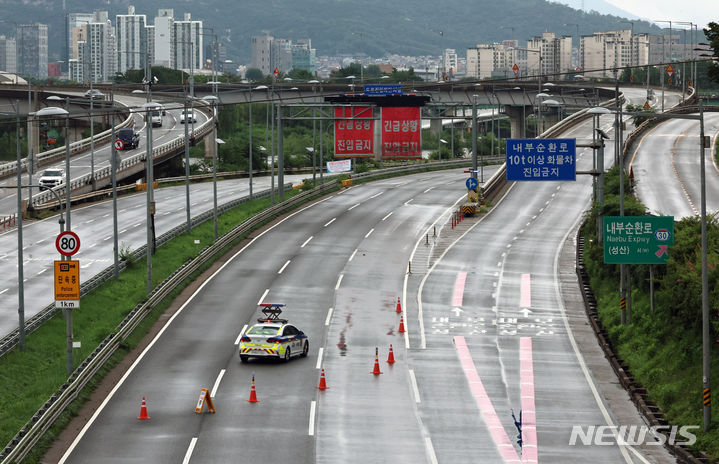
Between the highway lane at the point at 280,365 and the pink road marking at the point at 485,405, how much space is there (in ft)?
7.96

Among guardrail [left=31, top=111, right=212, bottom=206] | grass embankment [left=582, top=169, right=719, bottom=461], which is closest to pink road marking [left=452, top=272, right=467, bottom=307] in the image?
grass embankment [left=582, top=169, right=719, bottom=461]

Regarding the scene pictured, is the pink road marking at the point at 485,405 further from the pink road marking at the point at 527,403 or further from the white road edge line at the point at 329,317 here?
the white road edge line at the point at 329,317

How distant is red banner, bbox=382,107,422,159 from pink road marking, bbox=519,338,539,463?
35936 millimetres

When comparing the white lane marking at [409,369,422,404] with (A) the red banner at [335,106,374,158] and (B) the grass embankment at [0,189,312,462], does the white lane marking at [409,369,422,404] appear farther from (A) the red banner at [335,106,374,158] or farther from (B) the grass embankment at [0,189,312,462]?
(A) the red banner at [335,106,374,158]

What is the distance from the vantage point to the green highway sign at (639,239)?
1873 inches

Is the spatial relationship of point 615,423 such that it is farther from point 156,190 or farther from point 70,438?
point 156,190

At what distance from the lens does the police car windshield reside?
44.5 meters

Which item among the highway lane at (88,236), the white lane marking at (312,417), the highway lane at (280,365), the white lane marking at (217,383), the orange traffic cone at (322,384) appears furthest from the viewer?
the highway lane at (88,236)

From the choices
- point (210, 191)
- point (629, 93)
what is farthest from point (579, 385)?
point (629, 93)

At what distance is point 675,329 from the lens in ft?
148

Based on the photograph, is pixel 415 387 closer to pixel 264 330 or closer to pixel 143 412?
pixel 264 330

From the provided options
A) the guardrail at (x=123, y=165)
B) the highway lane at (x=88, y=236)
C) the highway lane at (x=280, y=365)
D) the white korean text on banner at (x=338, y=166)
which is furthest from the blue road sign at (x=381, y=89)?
the guardrail at (x=123, y=165)

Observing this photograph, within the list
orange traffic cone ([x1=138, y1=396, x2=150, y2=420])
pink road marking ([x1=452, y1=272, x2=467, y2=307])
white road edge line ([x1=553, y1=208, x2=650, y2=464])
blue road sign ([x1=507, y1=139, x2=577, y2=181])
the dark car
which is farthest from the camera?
the dark car

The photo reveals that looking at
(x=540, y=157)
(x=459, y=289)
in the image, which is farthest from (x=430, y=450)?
(x=540, y=157)
